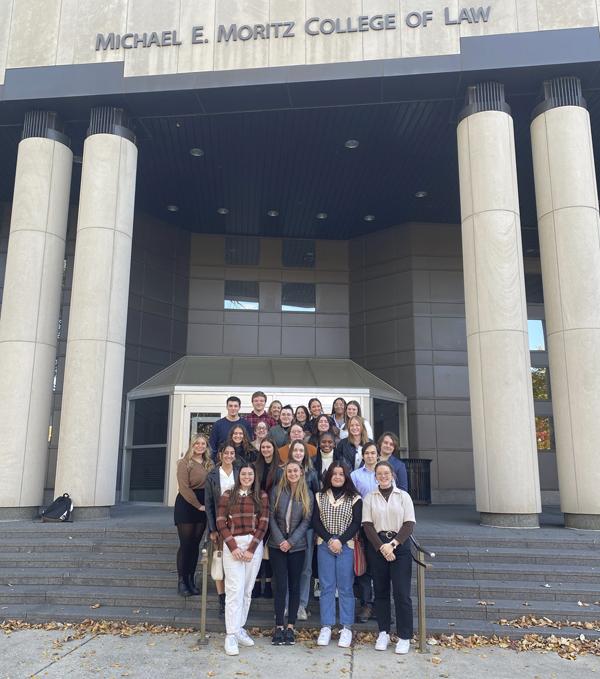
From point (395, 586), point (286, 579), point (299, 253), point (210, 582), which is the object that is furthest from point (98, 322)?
point (299, 253)

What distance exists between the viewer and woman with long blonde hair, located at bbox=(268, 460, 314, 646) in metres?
5.88

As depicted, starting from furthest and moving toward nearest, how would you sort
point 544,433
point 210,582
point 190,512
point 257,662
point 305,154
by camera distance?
point 544,433 → point 305,154 → point 210,582 → point 190,512 → point 257,662

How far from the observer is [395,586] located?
5727mm

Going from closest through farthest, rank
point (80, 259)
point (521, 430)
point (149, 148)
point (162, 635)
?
point (162, 635) < point (521, 430) < point (80, 259) < point (149, 148)

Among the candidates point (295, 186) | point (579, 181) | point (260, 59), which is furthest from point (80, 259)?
point (579, 181)

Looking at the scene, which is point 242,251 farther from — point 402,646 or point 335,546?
point 402,646

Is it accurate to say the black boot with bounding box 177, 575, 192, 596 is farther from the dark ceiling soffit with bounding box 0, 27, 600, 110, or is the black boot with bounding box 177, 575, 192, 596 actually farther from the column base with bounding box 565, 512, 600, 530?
the dark ceiling soffit with bounding box 0, 27, 600, 110

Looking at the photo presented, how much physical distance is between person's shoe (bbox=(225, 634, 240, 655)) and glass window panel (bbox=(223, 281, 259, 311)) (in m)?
13.7

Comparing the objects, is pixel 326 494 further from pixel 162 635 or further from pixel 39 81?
pixel 39 81

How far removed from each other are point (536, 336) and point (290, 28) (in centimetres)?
1174

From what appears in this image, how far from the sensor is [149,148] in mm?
13992

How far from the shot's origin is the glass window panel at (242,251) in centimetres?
1906

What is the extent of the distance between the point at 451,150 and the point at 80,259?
29.6ft

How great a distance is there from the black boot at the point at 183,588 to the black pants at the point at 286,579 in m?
1.51
